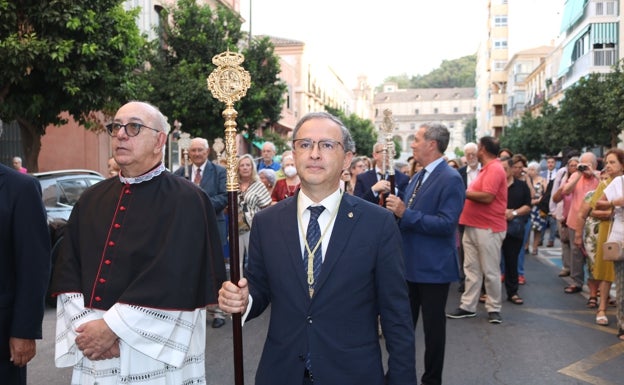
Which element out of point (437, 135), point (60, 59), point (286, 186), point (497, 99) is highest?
point (497, 99)

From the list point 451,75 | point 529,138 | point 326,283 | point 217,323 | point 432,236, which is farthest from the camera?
point 451,75

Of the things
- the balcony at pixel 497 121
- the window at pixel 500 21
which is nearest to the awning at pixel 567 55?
the balcony at pixel 497 121

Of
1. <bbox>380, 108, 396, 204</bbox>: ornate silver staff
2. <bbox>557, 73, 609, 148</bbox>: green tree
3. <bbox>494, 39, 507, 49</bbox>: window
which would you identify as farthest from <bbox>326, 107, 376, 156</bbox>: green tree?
<bbox>380, 108, 396, 204</bbox>: ornate silver staff

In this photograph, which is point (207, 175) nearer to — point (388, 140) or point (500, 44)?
point (388, 140)

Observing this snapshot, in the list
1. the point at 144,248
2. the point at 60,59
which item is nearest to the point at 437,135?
the point at 144,248

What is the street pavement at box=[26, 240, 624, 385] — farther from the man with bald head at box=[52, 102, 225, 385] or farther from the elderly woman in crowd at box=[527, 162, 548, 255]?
the elderly woman in crowd at box=[527, 162, 548, 255]

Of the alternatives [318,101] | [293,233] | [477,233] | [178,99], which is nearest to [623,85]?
[178,99]

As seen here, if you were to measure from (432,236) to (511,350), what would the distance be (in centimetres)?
214

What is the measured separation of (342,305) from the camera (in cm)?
284

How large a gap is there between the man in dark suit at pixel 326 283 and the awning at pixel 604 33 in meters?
41.1

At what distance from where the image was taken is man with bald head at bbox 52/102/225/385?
3059 mm

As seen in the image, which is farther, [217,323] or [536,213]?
[536,213]

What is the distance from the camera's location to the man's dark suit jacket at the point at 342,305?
2.81 meters

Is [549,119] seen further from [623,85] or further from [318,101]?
[318,101]
